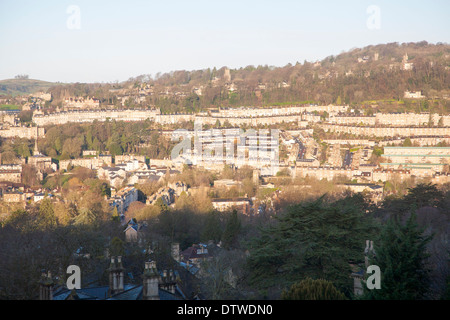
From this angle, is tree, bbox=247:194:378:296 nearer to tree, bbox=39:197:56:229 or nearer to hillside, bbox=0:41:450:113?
tree, bbox=39:197:56:229

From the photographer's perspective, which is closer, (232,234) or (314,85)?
(232,234)

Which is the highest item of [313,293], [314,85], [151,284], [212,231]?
[314,85]

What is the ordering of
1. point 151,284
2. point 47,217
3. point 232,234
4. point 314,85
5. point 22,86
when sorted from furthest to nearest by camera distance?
point 22,86, point 314,85, point 47,217, point 232,234, point 151,284

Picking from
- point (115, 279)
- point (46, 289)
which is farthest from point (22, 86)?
point (46, 289)

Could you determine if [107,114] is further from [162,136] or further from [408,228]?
[408,228]

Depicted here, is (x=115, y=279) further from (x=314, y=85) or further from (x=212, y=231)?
(x=314, y=85)

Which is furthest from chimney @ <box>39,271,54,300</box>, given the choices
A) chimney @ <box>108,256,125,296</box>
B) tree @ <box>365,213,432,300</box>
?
tree @ <box>365,213,432,300</box>

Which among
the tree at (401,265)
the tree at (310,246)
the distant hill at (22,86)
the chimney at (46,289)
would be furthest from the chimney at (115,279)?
the distant hill at (22,86)
